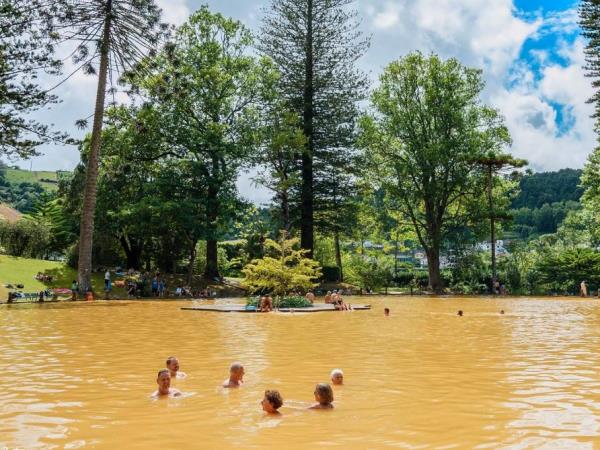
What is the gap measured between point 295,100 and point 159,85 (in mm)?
15051

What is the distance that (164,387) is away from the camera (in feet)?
28.8

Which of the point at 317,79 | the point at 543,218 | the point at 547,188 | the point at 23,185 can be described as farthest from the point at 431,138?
the point at 23,185

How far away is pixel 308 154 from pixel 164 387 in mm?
40343

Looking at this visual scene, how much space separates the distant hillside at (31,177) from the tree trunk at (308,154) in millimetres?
138846

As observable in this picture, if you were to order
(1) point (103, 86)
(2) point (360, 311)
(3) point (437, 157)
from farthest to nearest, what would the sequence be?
1. (3) point (437, 157)
2. (1) point (103, 86)
3. (2) point (360, 311)

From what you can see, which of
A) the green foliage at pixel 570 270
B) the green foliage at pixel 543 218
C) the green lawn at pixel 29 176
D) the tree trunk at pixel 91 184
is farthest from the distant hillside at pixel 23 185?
the green foliage at pixel 570 270

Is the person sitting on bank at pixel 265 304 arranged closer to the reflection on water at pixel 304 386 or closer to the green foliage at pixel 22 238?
the reflection on water at pixel 304 386

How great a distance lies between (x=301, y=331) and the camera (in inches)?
757

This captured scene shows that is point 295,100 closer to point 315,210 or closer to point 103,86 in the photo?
point 315,210

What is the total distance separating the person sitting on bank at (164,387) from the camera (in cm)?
873

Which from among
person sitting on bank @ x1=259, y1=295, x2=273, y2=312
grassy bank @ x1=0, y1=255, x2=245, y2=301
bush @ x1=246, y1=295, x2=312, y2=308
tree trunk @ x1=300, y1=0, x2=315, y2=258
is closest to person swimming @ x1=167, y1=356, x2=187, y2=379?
person sitting on bank @ x1=259, y1=295, x2=273, y2=312

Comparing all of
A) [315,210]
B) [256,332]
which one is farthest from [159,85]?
[256,332]

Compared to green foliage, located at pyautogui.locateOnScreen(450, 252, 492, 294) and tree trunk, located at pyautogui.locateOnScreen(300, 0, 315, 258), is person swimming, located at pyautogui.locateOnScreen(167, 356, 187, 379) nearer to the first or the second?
tree trunk, located at pyautogui.locateOnScreen(300, 0, 315, 258)

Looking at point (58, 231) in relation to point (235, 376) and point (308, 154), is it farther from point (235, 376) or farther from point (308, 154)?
point (235, 376)
